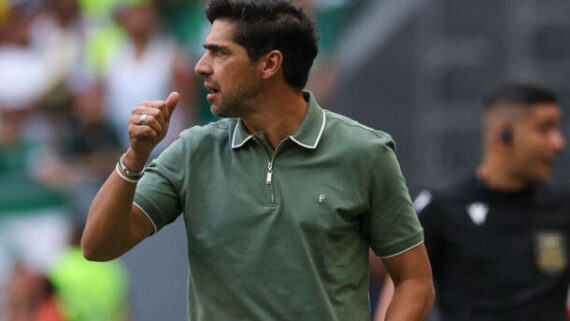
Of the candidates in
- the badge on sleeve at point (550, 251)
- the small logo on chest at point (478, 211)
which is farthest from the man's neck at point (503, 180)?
the badge on sleeve at point (550, 251)

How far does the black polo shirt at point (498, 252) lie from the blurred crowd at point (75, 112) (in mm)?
3334

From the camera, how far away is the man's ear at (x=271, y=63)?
365 cm

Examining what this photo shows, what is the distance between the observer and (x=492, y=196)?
541cm

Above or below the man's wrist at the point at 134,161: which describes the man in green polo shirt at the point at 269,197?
below

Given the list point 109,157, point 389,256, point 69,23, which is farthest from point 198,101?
point 389,256

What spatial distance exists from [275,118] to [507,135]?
2.21 m

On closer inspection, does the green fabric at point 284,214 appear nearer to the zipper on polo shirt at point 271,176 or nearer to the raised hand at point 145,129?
the zipper on polo shirt at point 271,176

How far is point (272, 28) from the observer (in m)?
3.64

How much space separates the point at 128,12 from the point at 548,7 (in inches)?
116

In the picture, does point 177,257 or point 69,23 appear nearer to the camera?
point 177,257

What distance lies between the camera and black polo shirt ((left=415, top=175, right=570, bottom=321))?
5148mm

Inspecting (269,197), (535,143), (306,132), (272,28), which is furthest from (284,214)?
(535,143)

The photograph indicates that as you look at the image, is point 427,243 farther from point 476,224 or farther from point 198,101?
point 198,101

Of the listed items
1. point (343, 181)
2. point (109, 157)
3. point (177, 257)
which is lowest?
point (177, 257)
